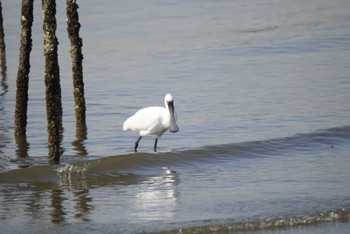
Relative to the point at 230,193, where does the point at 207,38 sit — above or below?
above

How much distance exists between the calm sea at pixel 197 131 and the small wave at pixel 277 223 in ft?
0.06

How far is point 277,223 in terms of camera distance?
41.1ft

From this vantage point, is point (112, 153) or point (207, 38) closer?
point (112, 153)

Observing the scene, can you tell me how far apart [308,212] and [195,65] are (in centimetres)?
1598

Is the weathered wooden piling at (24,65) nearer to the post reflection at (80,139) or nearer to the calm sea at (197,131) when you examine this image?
the calm sea at (197,131)

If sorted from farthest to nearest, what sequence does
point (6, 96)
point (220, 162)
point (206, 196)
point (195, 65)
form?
1. point (195, 65)
2. point (6, 96)
3. point (220, 162)
4. point (206, 196)

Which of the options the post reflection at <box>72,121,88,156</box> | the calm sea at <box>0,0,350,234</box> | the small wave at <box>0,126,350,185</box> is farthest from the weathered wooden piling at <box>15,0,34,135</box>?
the small wave at <box>0,126,350,185</box>

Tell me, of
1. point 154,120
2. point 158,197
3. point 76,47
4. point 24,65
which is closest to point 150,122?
point 154,120

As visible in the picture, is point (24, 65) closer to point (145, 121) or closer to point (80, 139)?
point (145, 121)

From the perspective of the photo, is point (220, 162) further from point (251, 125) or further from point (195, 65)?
point (195, 65)

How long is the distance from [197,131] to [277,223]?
7.73 meters

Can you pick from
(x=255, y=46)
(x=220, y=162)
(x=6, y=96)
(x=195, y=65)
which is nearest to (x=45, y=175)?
(x=220, y=162)

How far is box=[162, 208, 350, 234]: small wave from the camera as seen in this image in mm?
12289

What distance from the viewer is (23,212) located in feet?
44.1
